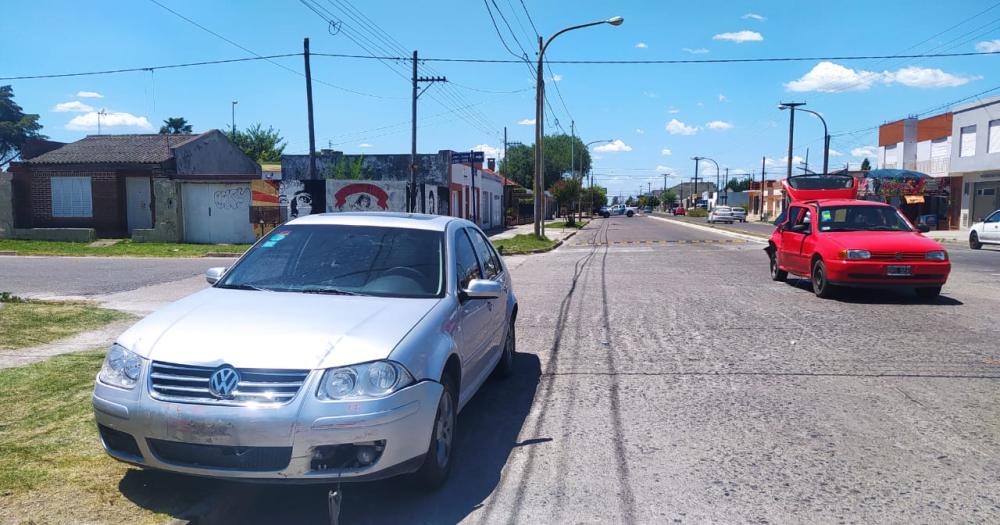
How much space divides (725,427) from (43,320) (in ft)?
26.1

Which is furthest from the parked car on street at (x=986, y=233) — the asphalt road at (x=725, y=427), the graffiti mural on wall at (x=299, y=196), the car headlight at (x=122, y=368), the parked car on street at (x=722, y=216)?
the parked car on street at (x=722, y=216)

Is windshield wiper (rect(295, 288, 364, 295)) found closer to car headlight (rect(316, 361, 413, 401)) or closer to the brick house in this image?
car headlight (rect(316, 361, 413, 401))

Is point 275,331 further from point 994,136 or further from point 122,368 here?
point 994,136

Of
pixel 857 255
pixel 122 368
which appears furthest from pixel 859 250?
pixel 122 368

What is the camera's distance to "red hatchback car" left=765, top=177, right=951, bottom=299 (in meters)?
11.1

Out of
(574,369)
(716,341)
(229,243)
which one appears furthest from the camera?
(229,243)

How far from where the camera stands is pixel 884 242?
1126 cm

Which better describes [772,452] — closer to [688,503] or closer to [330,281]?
[688,503]

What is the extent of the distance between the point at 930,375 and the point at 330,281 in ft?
18.0

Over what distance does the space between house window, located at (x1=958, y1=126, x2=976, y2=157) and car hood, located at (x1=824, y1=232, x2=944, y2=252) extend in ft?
118

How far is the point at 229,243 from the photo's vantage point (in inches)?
1119

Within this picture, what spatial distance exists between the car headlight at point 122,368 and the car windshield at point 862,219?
11148 mm

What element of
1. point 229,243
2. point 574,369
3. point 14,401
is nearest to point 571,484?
point 574,369

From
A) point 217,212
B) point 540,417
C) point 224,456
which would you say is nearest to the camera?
point 224,456
